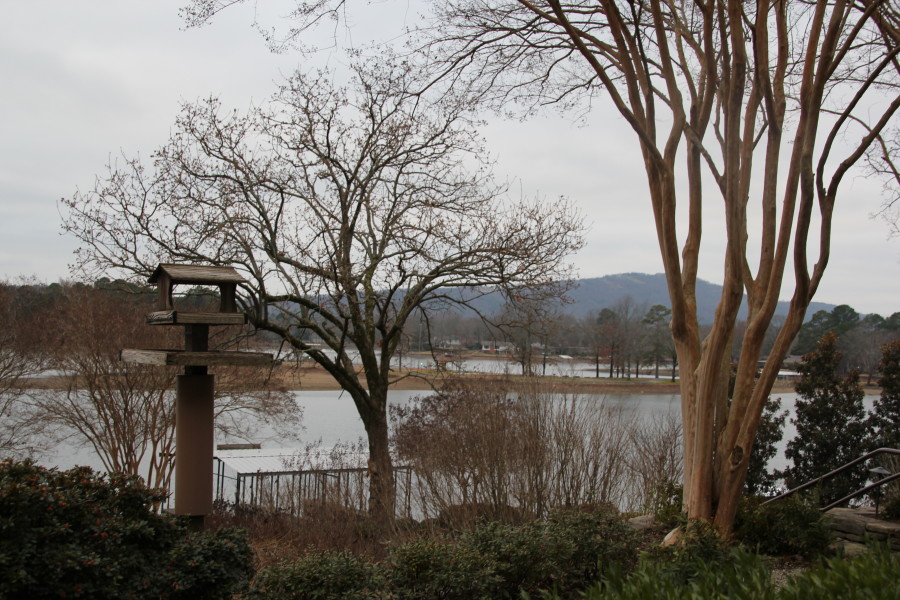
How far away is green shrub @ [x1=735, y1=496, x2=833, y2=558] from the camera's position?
231 inches

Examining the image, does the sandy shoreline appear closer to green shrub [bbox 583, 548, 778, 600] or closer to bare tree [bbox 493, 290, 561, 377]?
bare tree [bbox 493, 290, 561, 377]

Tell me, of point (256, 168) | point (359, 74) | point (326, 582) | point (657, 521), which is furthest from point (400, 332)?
point (326, 582)

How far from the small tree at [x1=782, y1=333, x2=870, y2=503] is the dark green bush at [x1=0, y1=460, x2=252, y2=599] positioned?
11.7 metres

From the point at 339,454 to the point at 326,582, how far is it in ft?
27.3

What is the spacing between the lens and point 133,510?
3.49 meters

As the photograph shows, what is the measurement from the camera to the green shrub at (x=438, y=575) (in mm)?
3764

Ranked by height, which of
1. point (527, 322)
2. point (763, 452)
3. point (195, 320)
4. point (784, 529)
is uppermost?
point (527, 322)

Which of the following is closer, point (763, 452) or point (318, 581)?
point (318, 581)

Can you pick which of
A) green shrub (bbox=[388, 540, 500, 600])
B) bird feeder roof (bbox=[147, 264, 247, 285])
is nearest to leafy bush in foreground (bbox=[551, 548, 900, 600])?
green shrub (bbox=[388, 540, 500, 600])

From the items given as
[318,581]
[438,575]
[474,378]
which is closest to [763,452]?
[474,378]

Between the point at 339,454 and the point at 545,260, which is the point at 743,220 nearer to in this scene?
the point at 545,260

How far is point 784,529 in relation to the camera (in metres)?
5.93

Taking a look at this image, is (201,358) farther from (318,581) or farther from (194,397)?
(318,581)

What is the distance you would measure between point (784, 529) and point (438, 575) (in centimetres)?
372
